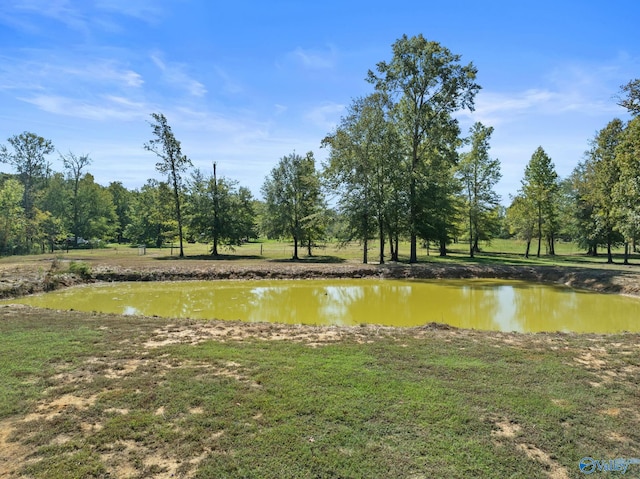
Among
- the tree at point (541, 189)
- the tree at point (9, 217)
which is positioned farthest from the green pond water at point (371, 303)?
the tree at point (9, 217)

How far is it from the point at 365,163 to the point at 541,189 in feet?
65.8

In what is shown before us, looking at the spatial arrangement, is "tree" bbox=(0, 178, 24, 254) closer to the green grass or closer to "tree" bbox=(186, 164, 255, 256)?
the green grass

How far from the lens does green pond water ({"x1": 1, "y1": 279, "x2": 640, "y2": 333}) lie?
1233cm

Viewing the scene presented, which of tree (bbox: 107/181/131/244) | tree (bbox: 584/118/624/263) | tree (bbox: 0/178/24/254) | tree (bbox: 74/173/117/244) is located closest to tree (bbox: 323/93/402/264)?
tree (bbox: 584/118/624/263)

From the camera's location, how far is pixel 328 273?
75.0ft

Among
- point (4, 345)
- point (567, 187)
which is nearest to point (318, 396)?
point (4, 345)

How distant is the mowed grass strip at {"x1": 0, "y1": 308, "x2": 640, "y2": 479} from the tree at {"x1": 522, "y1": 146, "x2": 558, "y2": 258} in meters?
32.2

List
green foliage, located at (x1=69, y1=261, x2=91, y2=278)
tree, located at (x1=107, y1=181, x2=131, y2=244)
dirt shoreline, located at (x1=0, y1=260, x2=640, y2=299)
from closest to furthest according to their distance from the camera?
1. dirt shoreline, located at (x1=0, y1=260, x2=640, y2=299)
2. green foliage, located at (x1=69, y1=261, x2=91, y2=278)
3. tree, located at (x1=107, y1=181, x2=131, y2=244)

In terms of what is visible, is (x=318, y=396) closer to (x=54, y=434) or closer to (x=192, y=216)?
(x=54, y=434)

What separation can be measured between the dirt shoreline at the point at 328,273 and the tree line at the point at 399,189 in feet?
14.1

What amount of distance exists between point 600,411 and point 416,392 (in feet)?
7.49

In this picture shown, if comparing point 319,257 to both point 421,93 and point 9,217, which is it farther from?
point 9,217

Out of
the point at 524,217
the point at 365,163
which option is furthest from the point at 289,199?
the point at 524,217

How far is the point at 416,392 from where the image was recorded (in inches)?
210
